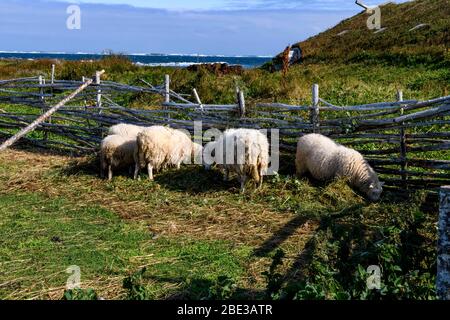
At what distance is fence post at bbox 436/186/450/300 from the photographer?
3.32 meters

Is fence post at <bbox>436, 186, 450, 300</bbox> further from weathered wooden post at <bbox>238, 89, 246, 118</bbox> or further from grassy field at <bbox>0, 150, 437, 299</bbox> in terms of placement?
weathered wooden post at <bbox>238, 89, 246, 118</bbox>

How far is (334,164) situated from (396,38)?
17.1 metres

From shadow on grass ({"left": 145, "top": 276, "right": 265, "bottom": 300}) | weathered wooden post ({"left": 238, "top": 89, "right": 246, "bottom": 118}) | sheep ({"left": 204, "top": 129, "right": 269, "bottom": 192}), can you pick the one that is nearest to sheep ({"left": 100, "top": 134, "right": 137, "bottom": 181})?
sheep ({"left": 204, "top": 129, "right": 269, "bottom": 192})

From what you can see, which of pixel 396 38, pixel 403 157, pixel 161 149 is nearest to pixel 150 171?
pixel 161 149

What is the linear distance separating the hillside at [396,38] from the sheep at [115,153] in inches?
496

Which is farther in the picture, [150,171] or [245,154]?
[150,171]

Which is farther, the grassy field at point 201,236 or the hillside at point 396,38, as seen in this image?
the hillside at point 396,38

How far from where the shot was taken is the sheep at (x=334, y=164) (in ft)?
22.3

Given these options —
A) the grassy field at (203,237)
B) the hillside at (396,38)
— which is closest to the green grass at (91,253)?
the grassy field at (203,237)

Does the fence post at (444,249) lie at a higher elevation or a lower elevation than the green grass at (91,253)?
higher

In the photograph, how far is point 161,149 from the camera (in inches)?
302

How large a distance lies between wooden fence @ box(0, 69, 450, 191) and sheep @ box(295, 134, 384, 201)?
0.50 metres

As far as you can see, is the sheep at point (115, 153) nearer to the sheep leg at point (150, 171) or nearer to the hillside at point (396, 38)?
the sheep leg at point (150, 171)

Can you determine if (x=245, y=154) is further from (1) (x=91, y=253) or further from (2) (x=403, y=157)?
(1) (x=91, y=253)
